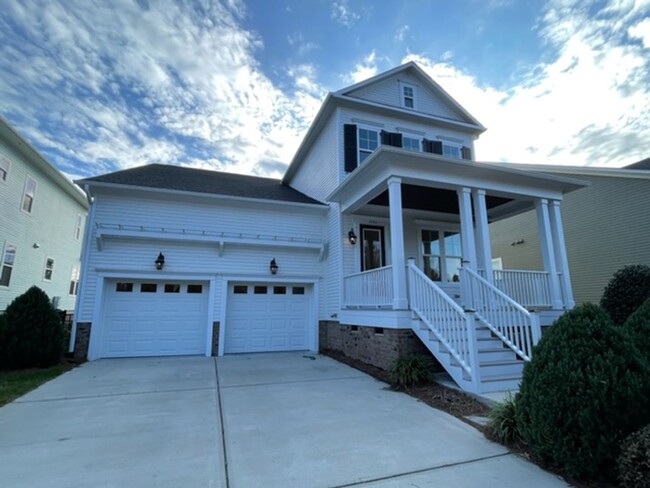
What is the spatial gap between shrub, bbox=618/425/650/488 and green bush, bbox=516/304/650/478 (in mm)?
94

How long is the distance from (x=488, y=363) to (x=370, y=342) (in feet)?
9.14

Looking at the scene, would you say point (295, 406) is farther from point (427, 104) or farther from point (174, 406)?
point (427, 104)

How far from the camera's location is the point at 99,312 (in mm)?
8648

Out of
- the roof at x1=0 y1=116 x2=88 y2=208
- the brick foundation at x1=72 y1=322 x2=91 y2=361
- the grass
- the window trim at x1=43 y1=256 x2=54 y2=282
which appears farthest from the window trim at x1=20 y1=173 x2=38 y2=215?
the grass

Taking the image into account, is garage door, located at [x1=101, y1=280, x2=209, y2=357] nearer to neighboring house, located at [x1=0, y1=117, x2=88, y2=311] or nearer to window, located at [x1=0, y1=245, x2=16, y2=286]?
window, located at [x1=0, y1=245, x2=16, y2=286]

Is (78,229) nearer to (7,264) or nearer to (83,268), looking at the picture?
(7,264)

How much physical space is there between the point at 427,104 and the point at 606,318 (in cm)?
1049

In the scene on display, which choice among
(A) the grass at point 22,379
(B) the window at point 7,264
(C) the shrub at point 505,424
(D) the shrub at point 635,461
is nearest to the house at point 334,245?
(A) the grass at point 22,379

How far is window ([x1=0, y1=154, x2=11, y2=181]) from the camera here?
1102 centimetres

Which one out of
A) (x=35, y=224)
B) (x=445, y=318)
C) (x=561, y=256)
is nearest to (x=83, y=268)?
(x=35, y=224)

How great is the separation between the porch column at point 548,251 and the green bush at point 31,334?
11.7m

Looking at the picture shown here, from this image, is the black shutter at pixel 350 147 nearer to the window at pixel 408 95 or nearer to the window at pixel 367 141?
the window at pixel 367 141

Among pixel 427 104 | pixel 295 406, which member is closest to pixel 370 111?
pixel 427 104

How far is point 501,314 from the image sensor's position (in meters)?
5.99
